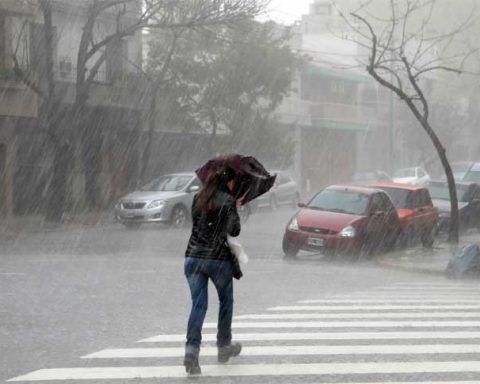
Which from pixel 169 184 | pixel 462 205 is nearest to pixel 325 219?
pixel 462 205

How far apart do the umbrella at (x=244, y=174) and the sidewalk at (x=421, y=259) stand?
32.4ft

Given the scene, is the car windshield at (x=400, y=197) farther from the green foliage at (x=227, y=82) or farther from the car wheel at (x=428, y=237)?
the green foliage at (x=227, y=82)

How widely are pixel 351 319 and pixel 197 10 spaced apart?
2018 centimetres

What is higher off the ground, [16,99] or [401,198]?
[16,99]

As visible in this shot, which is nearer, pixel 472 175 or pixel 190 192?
pixel 190 192

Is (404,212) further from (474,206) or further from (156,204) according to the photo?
(156,204)

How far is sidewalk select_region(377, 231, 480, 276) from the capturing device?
17527 millimetres

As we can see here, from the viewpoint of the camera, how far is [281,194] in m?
37.2

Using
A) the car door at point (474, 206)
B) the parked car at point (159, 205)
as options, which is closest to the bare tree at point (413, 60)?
the car door at point (474, 206)

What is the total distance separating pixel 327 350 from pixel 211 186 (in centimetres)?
209

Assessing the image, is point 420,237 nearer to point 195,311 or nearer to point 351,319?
point 351,319

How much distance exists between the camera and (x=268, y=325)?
10.0 meters

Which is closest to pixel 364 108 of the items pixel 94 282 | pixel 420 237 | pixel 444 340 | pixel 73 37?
pixel 73 37

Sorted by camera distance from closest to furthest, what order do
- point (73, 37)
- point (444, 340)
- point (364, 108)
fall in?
point (444, 340)
point (73, 37)
point (364, 108)
